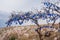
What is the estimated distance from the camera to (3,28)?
3.03 m

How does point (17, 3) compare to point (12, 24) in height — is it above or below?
above

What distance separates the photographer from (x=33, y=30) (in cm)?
297

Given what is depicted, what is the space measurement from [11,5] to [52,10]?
0.77m

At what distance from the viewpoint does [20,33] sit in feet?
9.79

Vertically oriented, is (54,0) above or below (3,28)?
above

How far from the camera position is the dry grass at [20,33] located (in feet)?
9.62

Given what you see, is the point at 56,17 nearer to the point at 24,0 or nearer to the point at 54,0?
the point at 54,0

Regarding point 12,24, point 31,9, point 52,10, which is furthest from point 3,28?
point 52,10

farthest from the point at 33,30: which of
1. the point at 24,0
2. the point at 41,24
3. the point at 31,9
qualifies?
the point at 24,0

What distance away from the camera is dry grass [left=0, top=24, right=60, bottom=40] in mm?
2934

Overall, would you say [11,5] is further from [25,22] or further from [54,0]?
[54,0]

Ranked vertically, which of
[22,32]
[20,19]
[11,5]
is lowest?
[22,32]

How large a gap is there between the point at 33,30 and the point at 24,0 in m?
0.59

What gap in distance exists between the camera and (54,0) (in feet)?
9.80
